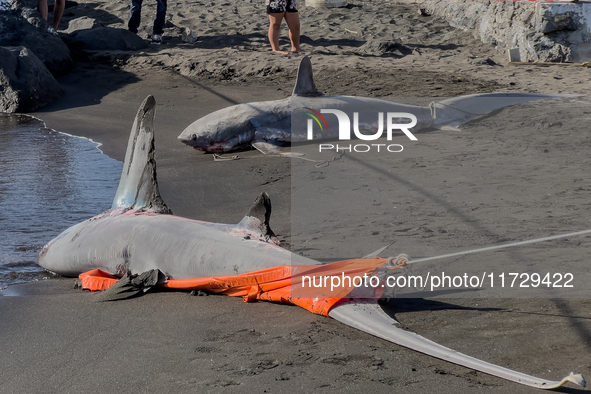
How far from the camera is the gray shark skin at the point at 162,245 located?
287 centimetres

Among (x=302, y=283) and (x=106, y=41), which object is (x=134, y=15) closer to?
(x=106, y=41)

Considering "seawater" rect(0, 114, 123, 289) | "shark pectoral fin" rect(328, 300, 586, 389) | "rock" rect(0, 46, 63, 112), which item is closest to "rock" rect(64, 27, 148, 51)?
"rock" rect(0, 46, 63, 112)

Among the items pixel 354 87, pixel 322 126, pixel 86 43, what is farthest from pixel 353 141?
pixel 86 43

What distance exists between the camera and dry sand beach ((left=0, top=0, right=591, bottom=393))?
2576 mm

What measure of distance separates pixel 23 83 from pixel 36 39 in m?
2.12

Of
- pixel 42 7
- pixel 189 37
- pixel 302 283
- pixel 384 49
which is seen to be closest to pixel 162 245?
pixel 302 283

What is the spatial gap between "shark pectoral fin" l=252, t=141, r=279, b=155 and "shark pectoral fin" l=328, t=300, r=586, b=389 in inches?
153

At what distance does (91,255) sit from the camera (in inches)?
152

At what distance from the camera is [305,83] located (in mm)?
7078

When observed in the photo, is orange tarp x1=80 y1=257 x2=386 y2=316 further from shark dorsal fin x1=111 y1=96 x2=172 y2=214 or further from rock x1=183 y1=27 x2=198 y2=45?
rock x1=183 y1=27 x2=198 y2=45

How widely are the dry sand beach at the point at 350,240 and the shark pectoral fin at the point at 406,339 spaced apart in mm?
80

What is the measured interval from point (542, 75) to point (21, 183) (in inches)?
286

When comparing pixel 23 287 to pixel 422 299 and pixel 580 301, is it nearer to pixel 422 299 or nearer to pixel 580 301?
pixel 422 299

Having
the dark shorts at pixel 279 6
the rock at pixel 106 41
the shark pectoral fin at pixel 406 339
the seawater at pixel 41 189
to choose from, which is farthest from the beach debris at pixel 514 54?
the shark pectoral fin at pixel 406 339
